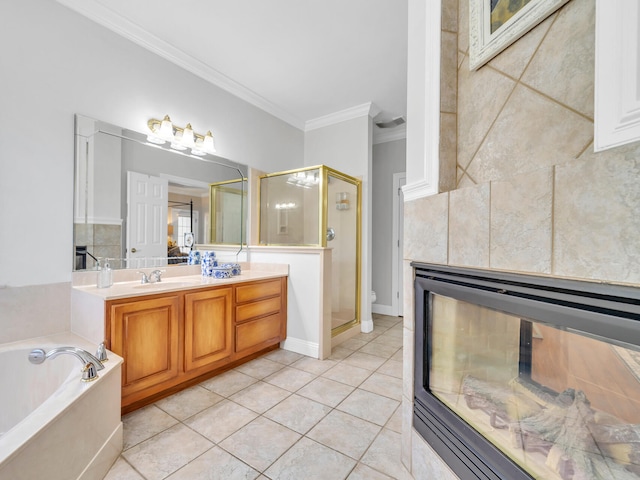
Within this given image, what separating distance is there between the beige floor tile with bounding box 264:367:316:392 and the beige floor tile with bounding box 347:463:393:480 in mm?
798

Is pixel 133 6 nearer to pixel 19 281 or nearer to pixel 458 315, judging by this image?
pixel 19 281

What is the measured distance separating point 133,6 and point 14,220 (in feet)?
5.30

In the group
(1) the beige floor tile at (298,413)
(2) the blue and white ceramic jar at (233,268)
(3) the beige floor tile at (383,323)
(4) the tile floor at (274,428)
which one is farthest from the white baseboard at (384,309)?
(1) the beige floor tile at (298,413)

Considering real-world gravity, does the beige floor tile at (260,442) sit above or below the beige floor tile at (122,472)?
below

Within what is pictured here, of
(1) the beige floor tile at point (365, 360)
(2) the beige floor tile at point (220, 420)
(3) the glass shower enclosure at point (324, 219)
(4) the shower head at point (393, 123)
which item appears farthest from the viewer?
(4) the shower head at point (393, 123)

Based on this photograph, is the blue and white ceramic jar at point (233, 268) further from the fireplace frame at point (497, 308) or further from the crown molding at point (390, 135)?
the crown molding at point (390, 135)

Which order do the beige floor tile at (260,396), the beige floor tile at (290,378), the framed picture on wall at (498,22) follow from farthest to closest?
the beige floor tile at (290,378), the beige floor tile at (260,396), the framed picture on wall at (498,22)

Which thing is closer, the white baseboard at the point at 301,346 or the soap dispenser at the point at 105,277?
the soap dispenser at the point at 105,277

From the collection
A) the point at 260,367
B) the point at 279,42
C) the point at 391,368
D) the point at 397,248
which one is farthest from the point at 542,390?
the point at 397,248

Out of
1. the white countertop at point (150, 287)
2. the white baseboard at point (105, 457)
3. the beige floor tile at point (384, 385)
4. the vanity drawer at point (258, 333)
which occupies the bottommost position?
the beige floor tile at point (384, 385)

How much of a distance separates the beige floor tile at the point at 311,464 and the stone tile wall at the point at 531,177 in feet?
1.05

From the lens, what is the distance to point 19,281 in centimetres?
163

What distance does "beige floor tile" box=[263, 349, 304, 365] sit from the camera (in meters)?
2.55

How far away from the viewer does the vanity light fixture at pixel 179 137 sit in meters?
2.27
